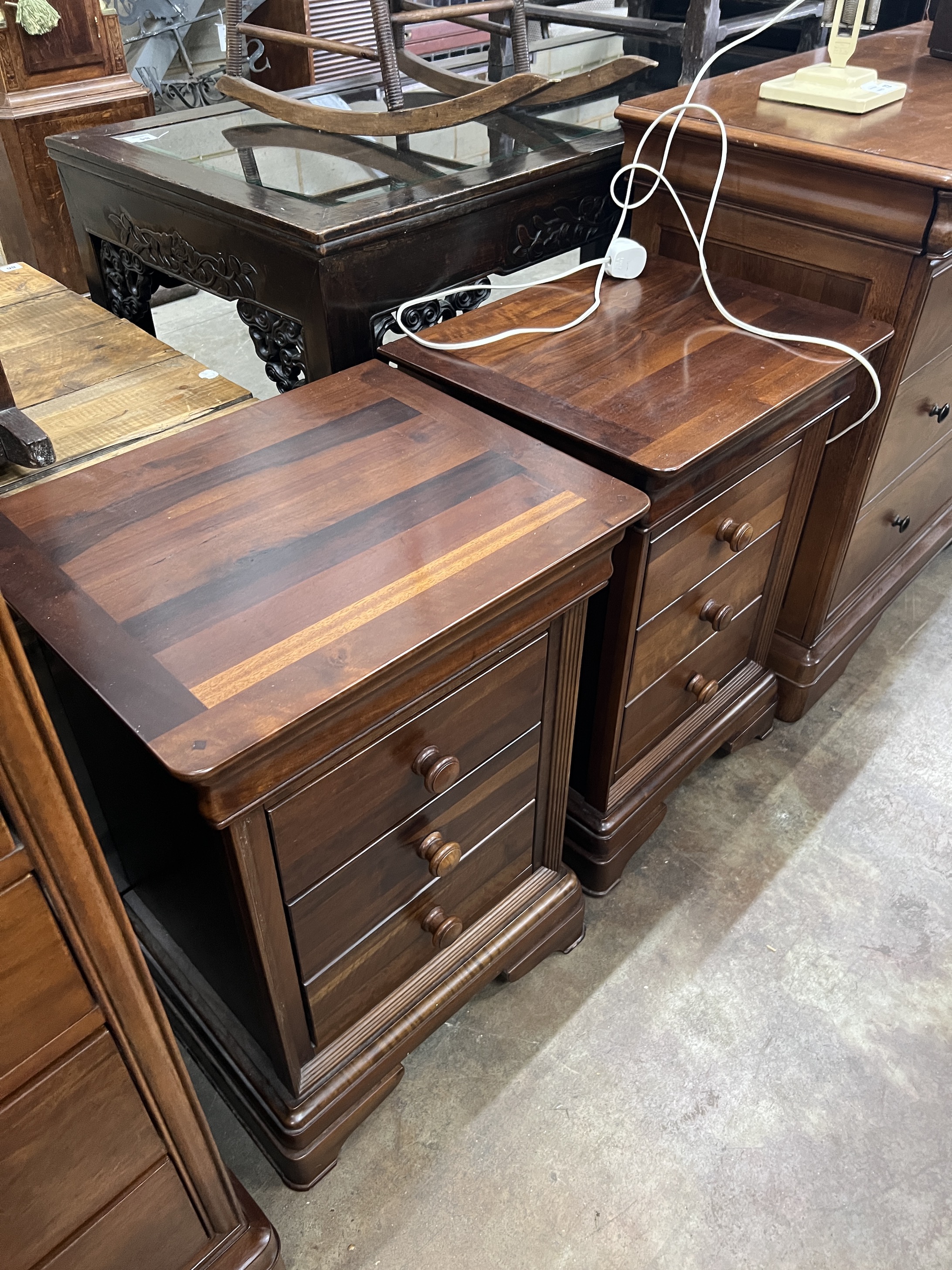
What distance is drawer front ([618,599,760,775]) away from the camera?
1260 mm

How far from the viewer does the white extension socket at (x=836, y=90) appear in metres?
1.31

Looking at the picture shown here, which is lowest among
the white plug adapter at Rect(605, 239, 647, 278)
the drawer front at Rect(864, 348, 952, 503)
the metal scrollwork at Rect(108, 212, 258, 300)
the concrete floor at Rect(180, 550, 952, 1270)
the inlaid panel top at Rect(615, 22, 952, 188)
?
the concrete floor at Rect(180, 550, 952, 1270)

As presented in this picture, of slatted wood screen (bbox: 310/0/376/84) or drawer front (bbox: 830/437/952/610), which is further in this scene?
slatted wood screen (bbox: 310/0/376/84)

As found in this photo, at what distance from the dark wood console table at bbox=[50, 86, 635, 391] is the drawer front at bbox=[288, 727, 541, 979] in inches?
24.6

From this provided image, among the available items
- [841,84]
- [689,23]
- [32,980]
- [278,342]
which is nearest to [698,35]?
[689,23]

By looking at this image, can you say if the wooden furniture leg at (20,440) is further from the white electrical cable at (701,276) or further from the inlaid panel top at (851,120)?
the inlaid panel top at (851,120)

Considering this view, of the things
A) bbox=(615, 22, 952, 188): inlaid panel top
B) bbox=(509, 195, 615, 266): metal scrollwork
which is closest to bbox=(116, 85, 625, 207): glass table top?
bbox=(509, 195, 615, 266): metal scrollwork

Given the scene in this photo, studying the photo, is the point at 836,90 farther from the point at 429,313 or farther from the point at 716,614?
the point at 716,614

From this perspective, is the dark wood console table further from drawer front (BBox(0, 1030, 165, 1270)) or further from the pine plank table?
drawer front (BBox(0, 1030, 165, 1270))

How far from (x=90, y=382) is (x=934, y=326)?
123 cm

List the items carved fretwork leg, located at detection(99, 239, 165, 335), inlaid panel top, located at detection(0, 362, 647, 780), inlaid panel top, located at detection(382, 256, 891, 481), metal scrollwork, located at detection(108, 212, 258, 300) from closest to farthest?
inlaid panel top, located at detection(0, 362, 647, 780), inlaid panel top, located at detection(382, 256, 891, 481), metal scrollwork, located at detection(108, 212, 258, 300), carved fretwork leg, located at detection(99, 239, 165, 335)

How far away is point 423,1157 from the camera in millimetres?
1104

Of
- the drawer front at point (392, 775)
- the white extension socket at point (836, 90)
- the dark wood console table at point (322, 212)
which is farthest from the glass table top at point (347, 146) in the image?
the drawer front at point (392, 775)

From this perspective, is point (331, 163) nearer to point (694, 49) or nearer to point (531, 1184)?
point (694, 49)
